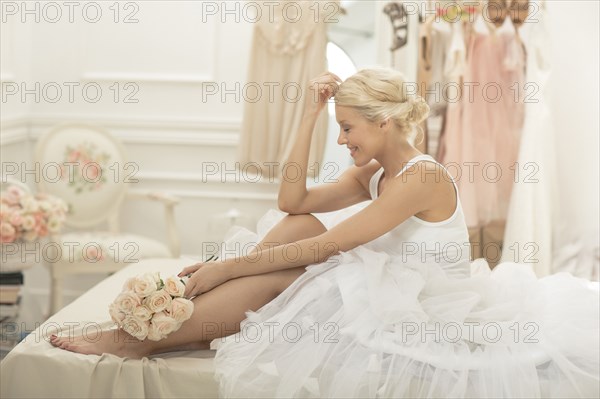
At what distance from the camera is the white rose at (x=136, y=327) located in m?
2.12

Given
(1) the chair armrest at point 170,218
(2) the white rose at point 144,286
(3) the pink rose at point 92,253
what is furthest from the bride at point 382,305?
(1) the chair armrest at point 170,218

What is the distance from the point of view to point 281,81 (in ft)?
13.3

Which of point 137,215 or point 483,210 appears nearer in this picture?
point 483,210

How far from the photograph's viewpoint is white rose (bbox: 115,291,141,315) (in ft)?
6.99

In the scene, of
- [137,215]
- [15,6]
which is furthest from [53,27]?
[137,215]

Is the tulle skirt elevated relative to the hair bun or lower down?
lower down

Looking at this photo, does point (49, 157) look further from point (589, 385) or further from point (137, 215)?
point (589, 385)

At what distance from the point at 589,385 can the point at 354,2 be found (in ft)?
9.03

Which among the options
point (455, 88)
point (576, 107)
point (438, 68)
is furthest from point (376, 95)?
point (576, 107)

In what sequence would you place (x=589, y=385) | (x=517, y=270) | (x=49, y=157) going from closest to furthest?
1. (x=589, y=385)
2. (x=517, y=270)
3. (x=49, y=157)

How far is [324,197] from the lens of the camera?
2781mm

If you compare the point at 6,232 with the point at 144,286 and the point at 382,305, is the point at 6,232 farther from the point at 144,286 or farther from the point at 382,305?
the point at 382,305

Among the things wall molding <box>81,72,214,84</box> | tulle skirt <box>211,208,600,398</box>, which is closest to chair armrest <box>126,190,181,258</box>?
wall molding <box>81,72,214,84</box>

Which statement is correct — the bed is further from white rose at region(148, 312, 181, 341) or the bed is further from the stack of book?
the stack of book
